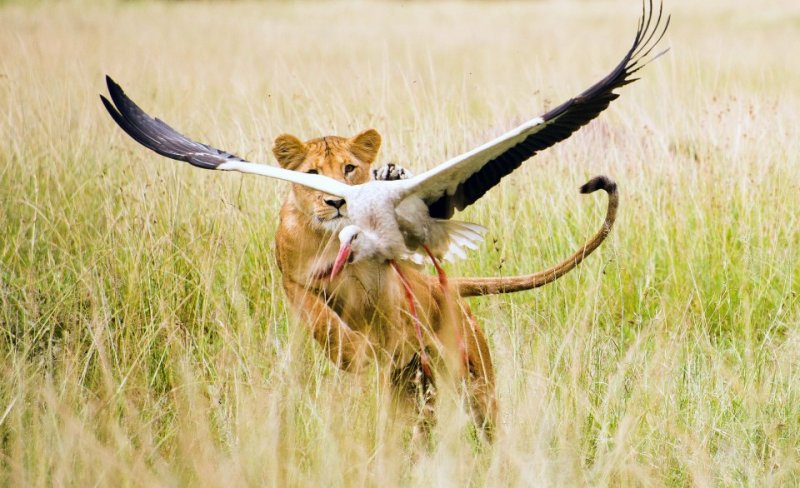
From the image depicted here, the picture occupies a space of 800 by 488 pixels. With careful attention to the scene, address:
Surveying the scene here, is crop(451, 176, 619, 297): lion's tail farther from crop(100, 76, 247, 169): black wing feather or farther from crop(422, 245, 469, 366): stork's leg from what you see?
crop(100, 76, 247, 169): black wing feather

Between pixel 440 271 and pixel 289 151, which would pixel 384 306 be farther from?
pixel 289 151

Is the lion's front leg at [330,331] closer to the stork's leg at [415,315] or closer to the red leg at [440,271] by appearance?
the stork's leg at [415,315]

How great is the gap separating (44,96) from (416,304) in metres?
4.77

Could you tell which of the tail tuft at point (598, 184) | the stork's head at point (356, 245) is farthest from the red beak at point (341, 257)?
the tail tuft at point (598, 184)

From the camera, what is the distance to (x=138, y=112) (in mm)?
4684

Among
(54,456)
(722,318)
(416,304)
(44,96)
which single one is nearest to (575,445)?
(416,304)

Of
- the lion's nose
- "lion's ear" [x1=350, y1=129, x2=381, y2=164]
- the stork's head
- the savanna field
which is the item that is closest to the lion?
the lion's nose

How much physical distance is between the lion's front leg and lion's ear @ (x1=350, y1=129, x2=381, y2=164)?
0.82m

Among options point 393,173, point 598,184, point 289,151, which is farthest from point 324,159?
point 598,184

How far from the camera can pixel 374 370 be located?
13.3ft

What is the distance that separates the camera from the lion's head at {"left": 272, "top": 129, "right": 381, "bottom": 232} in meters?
4.34

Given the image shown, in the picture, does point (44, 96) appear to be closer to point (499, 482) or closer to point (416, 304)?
point (416, 304)

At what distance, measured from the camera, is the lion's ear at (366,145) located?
460 cm

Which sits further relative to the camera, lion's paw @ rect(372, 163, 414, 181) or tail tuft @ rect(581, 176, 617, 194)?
lion's paw @ rect(372, 163, 414, 181)
